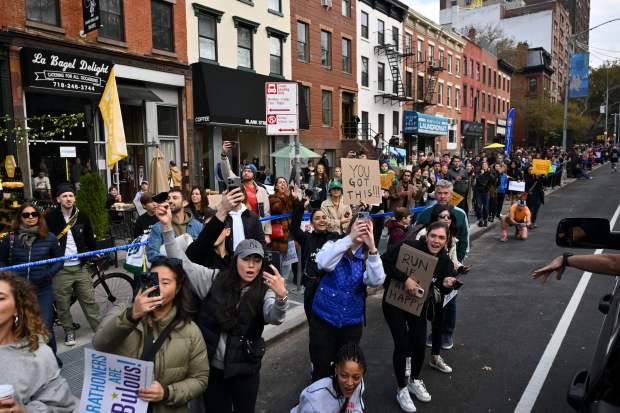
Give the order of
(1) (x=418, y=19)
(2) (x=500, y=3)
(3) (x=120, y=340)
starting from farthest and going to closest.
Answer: (2) (x=500, y=3) → (1) (x=418, y=19) → (3) (x=120, y=340)

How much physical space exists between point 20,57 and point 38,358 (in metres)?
12.2

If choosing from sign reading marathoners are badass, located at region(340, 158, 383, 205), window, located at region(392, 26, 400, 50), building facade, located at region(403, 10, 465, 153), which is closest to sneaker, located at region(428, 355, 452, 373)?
sign reading marathoners are badass, located at region(340, 158, 383, 205)

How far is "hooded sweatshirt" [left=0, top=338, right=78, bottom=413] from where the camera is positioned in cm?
241

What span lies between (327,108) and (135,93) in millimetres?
12698

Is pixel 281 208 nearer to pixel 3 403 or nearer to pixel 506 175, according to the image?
pixel 3 403

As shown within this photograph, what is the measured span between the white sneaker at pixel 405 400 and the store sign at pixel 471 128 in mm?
41644

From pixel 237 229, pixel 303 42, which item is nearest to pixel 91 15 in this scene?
pixel 237 229

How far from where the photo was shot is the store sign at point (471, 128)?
42.7 m

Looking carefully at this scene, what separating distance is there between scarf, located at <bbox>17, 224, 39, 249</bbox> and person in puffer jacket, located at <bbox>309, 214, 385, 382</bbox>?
316 cm

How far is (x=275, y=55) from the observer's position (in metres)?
21.4

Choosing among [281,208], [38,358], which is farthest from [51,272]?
[281,208]

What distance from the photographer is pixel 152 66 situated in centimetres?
1575

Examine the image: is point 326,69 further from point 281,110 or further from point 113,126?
point 281,110

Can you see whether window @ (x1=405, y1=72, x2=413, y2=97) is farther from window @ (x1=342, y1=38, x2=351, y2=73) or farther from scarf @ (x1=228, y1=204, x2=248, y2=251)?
scarf @ (x1=228, y1=204, x2=248, y2=251)
